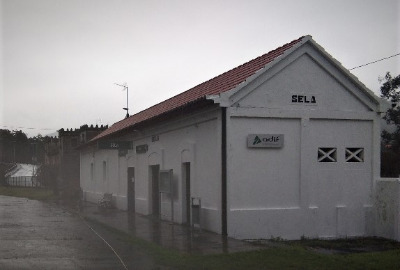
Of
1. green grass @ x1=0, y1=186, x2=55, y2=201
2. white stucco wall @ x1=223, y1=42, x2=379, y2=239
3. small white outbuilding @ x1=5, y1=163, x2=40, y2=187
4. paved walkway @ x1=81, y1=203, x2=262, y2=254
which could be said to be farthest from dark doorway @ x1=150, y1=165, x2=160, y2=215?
small white outbuilding @ x1=5, y1=163, x2=40, y2=187

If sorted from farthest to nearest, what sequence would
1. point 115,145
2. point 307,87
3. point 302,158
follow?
point 115,145 < point 307,87 < point 302,158

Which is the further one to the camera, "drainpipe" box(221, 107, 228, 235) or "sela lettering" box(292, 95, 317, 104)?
"sela lettering" box(292, 95, 317, 104)

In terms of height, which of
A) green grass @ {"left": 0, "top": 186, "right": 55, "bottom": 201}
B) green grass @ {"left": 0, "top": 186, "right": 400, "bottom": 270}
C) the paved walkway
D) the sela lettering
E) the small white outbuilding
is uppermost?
the sela lettering

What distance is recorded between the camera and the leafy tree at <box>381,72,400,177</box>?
32188mm

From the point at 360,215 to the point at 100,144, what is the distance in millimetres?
11913

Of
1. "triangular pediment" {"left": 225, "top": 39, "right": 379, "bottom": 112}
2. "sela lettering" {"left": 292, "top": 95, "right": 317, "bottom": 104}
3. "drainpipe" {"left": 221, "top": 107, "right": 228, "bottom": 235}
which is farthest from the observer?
"sela lettering" {"left": 292, "top": 95, "right": 317, "bottom": 104}

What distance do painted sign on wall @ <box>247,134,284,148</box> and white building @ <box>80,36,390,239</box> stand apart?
3 centimetres

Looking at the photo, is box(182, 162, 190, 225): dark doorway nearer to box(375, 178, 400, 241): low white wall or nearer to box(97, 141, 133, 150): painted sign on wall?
box(97, 141, 133, 150): painted sign on wall

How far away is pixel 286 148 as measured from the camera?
1572 centimetres

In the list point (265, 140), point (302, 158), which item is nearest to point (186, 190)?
point (265, 140)

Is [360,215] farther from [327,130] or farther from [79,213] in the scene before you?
[79,213]

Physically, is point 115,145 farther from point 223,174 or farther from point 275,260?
point 275,260

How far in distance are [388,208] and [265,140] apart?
14.6 feet

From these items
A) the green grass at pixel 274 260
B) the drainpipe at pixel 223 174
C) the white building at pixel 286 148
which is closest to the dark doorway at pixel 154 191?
the white building at pixel 286 148
